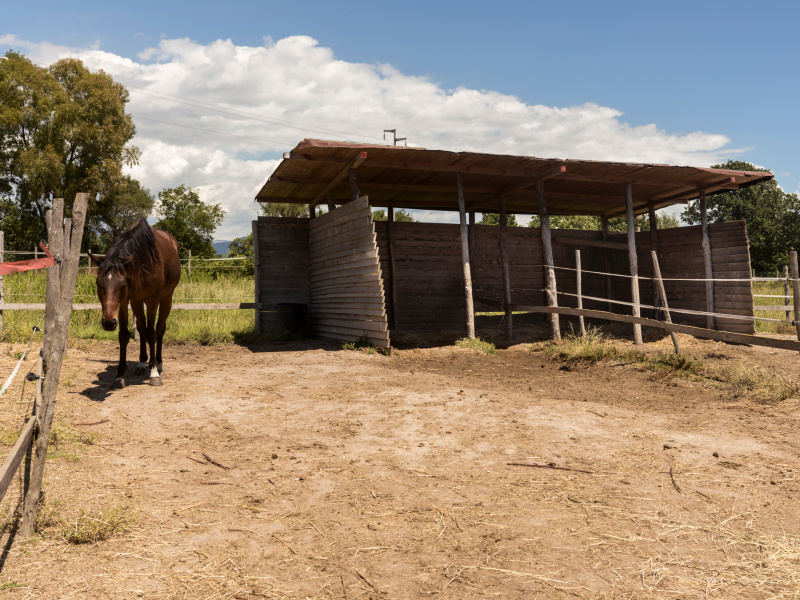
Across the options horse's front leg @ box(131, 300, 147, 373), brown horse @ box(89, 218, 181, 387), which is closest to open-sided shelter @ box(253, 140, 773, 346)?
brown horse @ box(89, 218, 181, 387)

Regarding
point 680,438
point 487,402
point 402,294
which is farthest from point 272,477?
point 402,294

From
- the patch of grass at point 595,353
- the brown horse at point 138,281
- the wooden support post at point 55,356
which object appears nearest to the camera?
the wooden support post at point 55,356

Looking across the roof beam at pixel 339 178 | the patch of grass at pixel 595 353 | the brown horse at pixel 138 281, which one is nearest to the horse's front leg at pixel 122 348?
the brown horse at pixel 138 281

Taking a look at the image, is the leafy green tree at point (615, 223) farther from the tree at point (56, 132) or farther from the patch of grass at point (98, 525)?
the patch of grass at point (98, 525)

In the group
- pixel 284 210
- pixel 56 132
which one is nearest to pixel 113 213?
pixel 56 132

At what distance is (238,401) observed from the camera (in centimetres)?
634

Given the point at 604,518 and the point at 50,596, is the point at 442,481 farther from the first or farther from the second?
the point at 50,596

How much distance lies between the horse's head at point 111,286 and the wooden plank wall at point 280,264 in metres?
6.69

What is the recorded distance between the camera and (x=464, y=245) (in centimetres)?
1119

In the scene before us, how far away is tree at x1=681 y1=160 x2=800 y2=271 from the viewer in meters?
40.9

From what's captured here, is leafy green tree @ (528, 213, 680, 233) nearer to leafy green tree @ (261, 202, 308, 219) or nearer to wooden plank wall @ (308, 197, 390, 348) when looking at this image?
leafy green tree @ (261, 202, 308, 219)

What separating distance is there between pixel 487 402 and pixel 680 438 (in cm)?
210

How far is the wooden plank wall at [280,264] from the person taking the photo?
12.8m

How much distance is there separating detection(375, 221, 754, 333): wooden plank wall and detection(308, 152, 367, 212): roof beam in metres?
1.53
